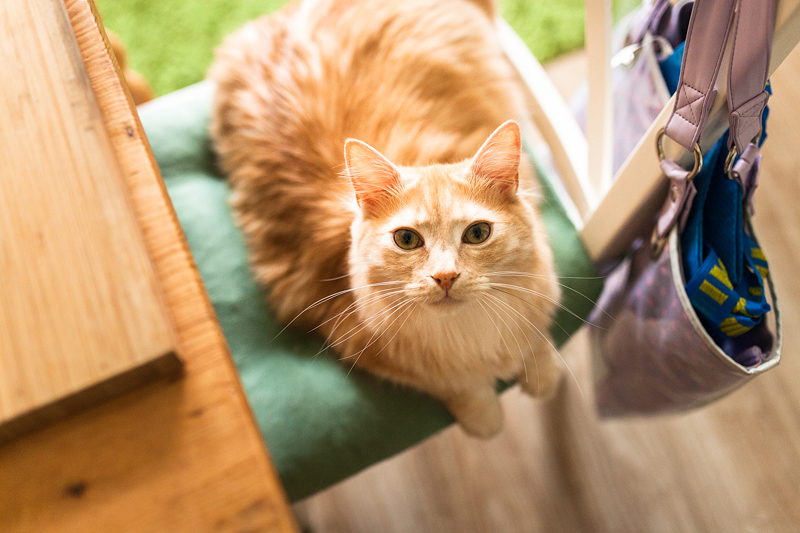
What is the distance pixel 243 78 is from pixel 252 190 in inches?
10.3

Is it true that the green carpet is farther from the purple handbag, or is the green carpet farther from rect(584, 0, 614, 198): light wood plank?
the purple handbag

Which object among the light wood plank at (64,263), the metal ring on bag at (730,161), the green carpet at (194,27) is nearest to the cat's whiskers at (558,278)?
the metal ring on bag at (730,161)

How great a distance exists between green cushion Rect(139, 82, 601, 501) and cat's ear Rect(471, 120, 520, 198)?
0.35 meters

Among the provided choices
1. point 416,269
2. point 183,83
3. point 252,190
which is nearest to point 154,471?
point 416,269

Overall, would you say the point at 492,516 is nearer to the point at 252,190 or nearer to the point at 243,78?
the point at 252,190

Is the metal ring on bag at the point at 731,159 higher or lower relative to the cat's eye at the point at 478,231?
higher

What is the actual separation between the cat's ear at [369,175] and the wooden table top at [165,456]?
28 centimetres

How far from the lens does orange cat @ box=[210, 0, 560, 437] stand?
749 millimetres

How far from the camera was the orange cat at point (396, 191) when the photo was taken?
0.75 m

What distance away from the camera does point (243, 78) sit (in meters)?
1.09

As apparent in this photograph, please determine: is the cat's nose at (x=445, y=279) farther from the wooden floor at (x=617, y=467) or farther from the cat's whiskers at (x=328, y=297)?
the wooden floor at (x=617, y=467)

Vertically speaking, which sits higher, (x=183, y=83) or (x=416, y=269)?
(x=416, y=269)

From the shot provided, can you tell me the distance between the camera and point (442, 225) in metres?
0.74

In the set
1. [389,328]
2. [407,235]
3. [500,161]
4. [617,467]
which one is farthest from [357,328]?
[617,467]
